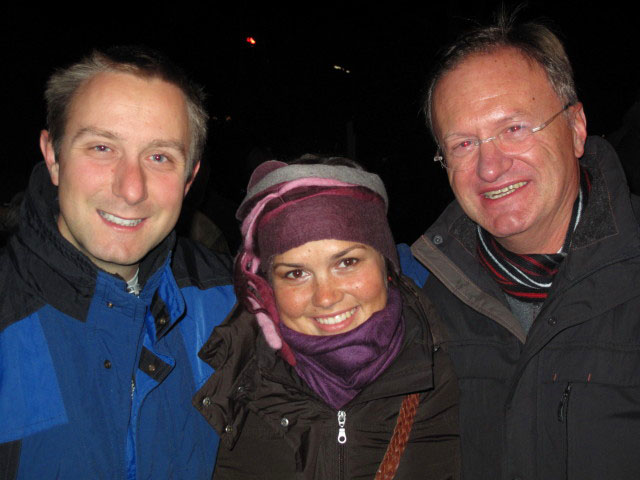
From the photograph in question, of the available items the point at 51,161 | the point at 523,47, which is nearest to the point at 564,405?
the point at 523,47

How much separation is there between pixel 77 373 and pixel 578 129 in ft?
8.50

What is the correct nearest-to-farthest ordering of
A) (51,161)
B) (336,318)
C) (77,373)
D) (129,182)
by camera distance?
(77,373) → (129,182) → (51,161) → (336,318)

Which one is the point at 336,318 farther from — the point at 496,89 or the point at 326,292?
the point at 496,89

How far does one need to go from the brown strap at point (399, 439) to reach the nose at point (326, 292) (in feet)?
1.92

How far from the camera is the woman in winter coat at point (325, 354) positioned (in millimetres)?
2207

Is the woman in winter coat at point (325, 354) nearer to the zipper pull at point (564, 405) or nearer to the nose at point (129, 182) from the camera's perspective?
the zipper pull at point (564, 405)

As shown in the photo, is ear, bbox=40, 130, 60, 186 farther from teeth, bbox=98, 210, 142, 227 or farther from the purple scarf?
the purple scarf

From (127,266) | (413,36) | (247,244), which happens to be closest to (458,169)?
(247,244)

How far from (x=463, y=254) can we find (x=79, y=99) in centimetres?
205

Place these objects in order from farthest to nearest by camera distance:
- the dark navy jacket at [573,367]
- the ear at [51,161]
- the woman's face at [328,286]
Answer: the woman's face at [328,286]
the ear at [51,161]
the dark navy jacket at [573,367]

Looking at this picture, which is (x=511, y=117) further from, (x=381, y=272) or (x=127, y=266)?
(x=127, y=266)

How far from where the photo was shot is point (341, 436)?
86.8 inches

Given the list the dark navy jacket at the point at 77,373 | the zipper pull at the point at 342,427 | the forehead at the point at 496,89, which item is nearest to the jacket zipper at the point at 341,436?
the zipper pull at the point at 342,427

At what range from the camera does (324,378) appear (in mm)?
2330
